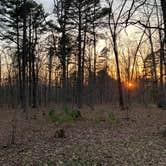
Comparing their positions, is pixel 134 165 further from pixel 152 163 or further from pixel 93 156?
pixel 93 156

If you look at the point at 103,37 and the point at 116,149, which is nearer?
the point at 116,149

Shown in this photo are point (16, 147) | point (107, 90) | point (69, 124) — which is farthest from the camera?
point (107, 90)

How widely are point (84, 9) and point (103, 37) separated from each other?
115 inches

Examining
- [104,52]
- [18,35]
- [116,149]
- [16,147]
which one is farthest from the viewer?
[104,52]

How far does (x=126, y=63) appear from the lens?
4959 centimetres

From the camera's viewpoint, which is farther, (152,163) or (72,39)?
(72,39)

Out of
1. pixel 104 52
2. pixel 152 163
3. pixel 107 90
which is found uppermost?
pixel 104 52

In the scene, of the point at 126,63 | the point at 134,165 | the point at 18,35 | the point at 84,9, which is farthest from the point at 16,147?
the point at 126,63

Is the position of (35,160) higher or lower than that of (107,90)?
lower

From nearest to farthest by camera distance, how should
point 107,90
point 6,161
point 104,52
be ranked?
point 6,161 → point 104,52 → point 107,90

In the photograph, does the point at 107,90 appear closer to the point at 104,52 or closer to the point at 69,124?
the point at 104,52

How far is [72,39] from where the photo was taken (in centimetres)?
2594

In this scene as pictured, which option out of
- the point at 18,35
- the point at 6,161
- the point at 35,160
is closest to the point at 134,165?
the point at 35,160

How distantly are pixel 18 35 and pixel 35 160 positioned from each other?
17639 millimetres
